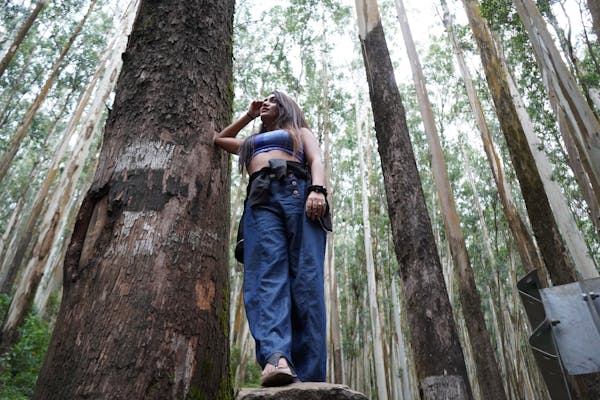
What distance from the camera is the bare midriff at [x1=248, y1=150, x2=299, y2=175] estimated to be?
2023 mm

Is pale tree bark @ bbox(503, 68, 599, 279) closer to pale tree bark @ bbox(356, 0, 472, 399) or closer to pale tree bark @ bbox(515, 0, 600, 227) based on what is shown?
pale tree bark @ bbox(515, 0, 600, 227)

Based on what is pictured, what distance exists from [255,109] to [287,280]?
34.8 inches

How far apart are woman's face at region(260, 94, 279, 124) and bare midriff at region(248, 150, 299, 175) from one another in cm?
23

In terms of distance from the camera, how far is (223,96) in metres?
1.64

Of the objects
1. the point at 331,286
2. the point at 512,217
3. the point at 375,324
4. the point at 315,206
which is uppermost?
the point at 331,286

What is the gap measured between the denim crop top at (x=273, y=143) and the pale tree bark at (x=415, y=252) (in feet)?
5.49

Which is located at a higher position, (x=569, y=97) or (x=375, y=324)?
(x=375, y=324)

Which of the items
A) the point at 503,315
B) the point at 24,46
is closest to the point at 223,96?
the point at 503,315

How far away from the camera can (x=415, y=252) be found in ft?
11.0

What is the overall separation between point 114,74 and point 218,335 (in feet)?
36.7

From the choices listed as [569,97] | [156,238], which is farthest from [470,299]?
[156,238]

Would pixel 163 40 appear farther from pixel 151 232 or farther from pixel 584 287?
pixel 584 287

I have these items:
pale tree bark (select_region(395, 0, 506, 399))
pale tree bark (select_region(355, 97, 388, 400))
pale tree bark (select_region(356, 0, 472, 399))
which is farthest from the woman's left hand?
pale tree bark (select_region(355, 97, 388, 400))

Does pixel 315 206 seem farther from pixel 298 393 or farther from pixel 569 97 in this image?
pixel 569 97
